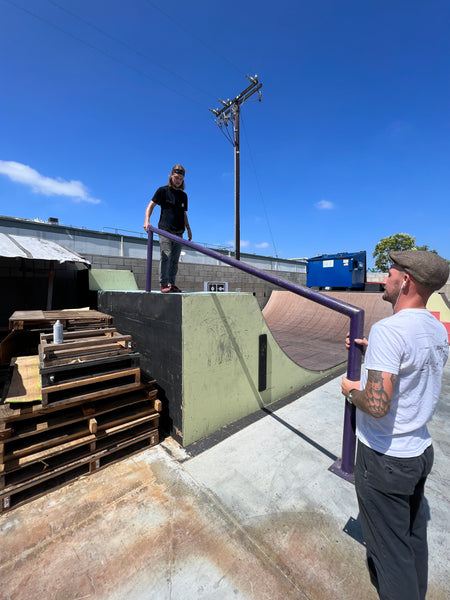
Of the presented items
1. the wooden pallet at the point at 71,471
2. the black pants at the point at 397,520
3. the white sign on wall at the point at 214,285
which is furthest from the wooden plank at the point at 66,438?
the white sign on wall at the point at 214,285

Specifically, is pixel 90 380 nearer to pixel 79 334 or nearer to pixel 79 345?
pixel 79 345

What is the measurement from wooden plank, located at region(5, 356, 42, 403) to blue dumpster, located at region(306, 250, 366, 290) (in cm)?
934

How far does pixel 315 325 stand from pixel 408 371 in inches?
276

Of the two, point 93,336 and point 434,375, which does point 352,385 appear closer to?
point 434,375

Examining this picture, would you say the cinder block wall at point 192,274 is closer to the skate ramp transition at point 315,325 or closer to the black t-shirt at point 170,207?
the skate ramp transition at point 315,325

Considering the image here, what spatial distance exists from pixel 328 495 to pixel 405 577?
886 mm

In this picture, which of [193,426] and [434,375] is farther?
[193,426]

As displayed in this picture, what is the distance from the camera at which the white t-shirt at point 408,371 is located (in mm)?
1011

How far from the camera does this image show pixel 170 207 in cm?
338

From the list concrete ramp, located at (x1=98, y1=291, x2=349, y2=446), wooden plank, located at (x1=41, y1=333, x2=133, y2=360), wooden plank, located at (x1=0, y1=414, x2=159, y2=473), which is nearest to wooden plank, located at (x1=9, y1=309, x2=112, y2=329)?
concrete ramp, located at (x1=98, y1=291, x2=349, y2=446)

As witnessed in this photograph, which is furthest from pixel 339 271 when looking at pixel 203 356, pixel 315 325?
pixel 203 356

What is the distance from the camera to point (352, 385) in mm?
1268

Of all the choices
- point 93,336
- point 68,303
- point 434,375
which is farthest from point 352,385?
point 68,303

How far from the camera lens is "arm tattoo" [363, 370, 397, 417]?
1.01 meters
